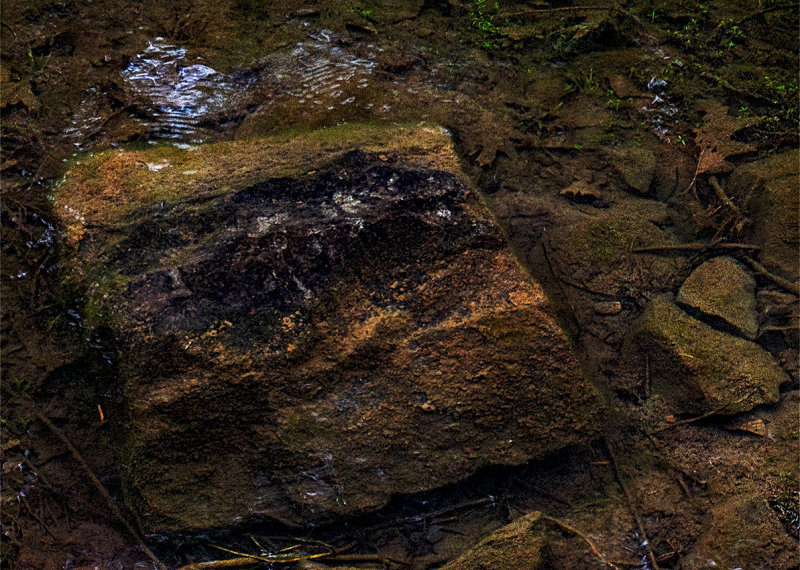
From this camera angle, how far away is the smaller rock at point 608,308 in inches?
115

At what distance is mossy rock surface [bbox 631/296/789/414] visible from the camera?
2.64 meters

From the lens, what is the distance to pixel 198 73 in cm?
341

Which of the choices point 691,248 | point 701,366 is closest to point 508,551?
point 701,366

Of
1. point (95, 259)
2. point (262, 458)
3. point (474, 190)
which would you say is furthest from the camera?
point (474, 190)

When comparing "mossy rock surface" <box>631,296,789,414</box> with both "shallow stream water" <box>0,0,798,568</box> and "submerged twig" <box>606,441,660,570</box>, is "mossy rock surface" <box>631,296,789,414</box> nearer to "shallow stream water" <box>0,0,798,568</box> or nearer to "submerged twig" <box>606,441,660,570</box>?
"shallow stream water" <box>0,0,798,568</box>

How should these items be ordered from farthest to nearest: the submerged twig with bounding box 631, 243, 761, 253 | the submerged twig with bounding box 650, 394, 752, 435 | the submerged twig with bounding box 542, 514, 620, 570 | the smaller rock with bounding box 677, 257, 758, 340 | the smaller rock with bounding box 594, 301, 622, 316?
the submerged twig with bounding box 631, 243, 761, 253 < the smaller rock with bounding box 594, 301, 622, 316 < the smaller rock with bounding box 677, 257, 758, 340 < the submerged twig with bounding box 650, 394, 752, 435 < the submerged twig with bounding box 542, 514, 620, 570

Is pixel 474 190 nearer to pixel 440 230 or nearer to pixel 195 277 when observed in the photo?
pixel 440 230

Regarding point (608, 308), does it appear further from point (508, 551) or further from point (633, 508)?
point (508, 551)

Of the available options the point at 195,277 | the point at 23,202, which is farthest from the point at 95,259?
the point at 23,202

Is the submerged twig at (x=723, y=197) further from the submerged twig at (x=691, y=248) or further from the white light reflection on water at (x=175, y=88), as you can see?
the white light reflection on water at (x=175, y=88)

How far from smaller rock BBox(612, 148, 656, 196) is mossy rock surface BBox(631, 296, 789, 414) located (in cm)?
73

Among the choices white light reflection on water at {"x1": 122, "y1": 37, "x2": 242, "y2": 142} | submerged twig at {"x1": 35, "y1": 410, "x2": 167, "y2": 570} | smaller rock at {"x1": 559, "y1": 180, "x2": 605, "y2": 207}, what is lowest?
submerged twig at {"x1": 35, "y1": 410, "x2": 167, "y2": 570}

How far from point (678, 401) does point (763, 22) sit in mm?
2539

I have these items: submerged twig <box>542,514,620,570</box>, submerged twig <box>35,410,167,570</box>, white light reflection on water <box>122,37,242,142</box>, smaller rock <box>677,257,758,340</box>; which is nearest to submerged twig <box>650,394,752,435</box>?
smaller rock <box>677,257,758,340</box>
